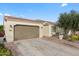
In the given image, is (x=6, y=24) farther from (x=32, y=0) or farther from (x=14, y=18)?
(x=32, y=0)

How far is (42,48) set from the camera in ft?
45.3

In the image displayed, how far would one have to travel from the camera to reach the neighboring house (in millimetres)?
13523

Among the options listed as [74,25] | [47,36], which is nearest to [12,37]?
[47,36]

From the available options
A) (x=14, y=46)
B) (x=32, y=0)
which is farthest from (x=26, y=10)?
(x=14, y=46)

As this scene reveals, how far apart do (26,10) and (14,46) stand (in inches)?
49.0

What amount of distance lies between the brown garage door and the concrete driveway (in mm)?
157

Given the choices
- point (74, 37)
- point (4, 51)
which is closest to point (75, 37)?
point (74, 37)

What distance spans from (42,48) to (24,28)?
90 cm

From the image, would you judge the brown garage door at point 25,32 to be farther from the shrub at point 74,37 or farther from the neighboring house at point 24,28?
the shrub at point 74,37

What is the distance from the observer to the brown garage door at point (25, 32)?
45.4 feet

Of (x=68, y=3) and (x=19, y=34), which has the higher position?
(x=68, y=3)

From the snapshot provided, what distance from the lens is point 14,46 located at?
1371cm

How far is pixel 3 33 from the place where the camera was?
44.8 ft

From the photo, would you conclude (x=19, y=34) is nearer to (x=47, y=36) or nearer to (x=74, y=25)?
(x=47, y=36)
